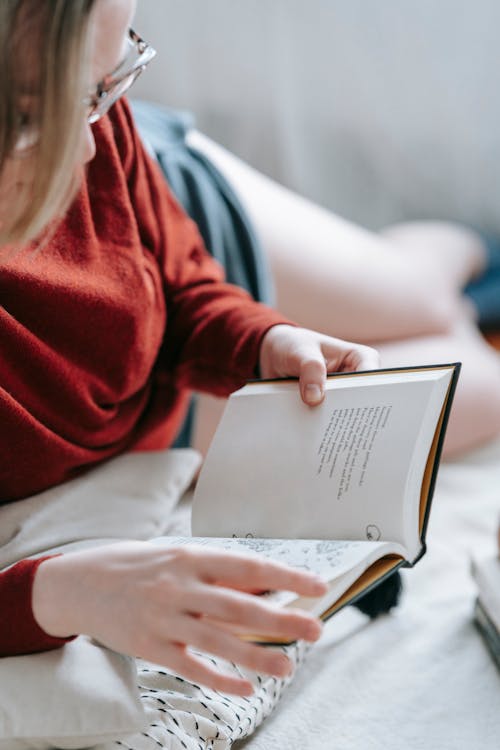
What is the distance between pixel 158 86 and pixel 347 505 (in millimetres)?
987

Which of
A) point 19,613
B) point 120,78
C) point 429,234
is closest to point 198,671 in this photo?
point 19,613

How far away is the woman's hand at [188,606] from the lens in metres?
0.46

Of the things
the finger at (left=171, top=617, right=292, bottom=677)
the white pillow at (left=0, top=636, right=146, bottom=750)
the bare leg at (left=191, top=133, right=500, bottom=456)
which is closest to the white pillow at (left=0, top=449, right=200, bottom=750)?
the white pillow at (left=0, top=636, right=146, bottom=750)

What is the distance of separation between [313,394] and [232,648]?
0.22 meters

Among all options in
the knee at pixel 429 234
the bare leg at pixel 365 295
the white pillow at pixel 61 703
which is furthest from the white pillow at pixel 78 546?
the knee at pixel 429 234

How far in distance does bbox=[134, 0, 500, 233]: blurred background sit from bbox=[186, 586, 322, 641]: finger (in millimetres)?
1069

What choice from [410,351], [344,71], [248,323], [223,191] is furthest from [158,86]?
[248,323]

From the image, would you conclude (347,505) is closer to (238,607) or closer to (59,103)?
(238,607)

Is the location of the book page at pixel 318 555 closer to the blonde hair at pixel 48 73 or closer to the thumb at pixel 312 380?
the thumb at pixel 312 380

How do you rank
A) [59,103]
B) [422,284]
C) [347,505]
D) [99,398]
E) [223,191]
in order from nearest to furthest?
[59,103]
[347,505]
[99,398]
[223,191]
[422,284]

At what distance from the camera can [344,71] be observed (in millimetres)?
1417

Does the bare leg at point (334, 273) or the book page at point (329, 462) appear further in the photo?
the bare leg at point (334, 273)

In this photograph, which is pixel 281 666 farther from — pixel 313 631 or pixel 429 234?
pixel 429 234

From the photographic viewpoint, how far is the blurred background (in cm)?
138
